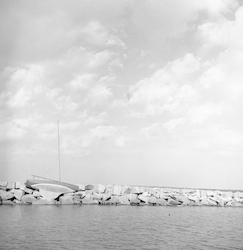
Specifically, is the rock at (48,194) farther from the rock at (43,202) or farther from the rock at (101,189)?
Result: the rock at (101,189)

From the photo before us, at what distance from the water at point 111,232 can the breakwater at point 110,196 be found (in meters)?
5.99

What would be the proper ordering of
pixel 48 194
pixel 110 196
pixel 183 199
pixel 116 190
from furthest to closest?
pixel 183 199
pixel 116 190
pixel 110 196
pixel 48 194

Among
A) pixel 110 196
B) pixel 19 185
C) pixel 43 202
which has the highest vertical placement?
pixel 19 185

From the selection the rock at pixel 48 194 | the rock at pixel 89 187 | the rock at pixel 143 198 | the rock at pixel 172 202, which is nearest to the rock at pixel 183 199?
the rock at pixel 172 202

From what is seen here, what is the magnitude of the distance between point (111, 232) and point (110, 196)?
1335 centimetres

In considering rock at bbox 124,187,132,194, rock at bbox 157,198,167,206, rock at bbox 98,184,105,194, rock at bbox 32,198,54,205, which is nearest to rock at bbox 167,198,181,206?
rock at bbox 157,198,167,206

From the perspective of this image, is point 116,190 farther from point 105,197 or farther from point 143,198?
point 143,198

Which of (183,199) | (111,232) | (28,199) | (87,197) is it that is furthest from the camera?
(183,199)

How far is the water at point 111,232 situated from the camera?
12.3 meters

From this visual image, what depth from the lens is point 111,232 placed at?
48.9 feet

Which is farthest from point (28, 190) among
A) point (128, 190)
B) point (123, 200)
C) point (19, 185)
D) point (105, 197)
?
point (128, 190)

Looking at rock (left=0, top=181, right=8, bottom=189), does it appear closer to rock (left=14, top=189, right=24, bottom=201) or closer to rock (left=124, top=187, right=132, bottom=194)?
rock (left=14, top=189, right=24, bottom=201)

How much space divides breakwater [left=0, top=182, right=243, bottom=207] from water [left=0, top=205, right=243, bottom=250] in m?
5.99

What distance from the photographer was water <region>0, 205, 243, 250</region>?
486 inches
